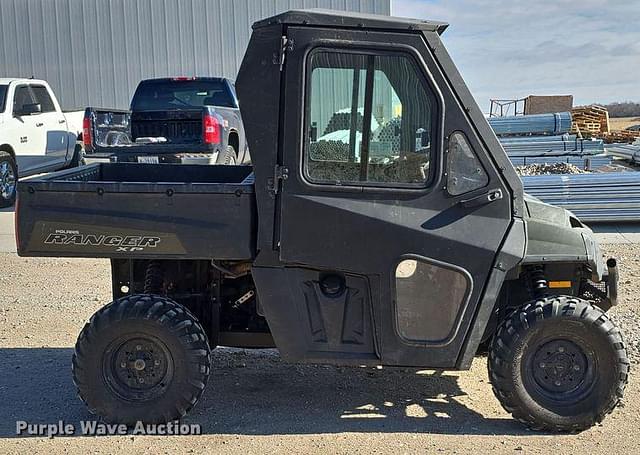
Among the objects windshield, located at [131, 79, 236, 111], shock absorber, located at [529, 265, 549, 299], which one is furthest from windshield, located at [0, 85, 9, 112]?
shock absorber, located at [529, 265, 549, 299]

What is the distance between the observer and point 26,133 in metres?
13.4

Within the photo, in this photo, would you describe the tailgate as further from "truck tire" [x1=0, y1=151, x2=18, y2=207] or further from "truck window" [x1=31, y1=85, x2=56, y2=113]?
"truck window" [x1=31, y1=85, x2=56, y2=113]

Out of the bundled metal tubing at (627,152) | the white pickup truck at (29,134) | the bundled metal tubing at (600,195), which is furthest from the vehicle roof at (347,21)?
the bundled metal tubing at (627,152)

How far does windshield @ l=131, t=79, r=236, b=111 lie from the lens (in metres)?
12.1

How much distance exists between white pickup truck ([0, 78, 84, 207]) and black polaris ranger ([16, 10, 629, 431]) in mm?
9347

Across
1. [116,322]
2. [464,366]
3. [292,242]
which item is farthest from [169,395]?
[464,366]

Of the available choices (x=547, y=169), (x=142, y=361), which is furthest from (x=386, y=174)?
(x=547, y=169)

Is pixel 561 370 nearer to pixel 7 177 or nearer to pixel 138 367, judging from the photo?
pixel 138 367

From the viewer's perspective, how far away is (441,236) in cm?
419

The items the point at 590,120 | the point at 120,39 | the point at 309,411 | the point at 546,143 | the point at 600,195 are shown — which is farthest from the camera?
the point at 590,120

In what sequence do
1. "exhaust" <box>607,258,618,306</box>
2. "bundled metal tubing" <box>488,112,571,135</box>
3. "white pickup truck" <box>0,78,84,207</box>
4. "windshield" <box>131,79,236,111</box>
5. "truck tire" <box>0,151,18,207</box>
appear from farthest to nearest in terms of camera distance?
"bundled metal tubing" <box>488,112,571,135</box>
"white pickup truck" <box>0,78,84,207</box>
"truck tire" <box>0,151,18,207</box>
"windshield" <box>131,79,236,111</box>
"exhaust" <box>607,258,618,306</box>

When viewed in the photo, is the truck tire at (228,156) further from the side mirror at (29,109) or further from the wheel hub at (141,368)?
the wheel hub at (141,368)

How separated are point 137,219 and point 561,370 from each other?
8.56 feet

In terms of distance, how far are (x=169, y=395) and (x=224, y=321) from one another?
0.71 meters
